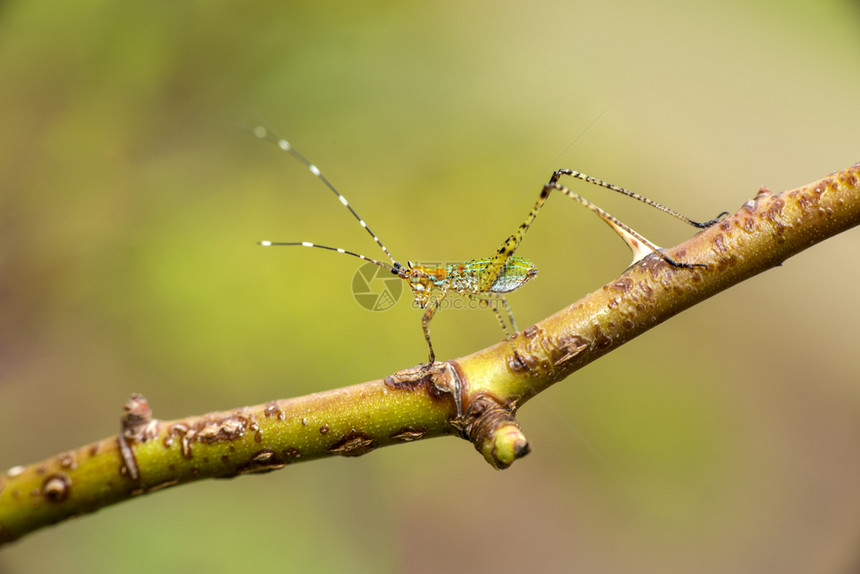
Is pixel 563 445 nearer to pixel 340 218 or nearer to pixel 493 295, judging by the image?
pixel 493 295

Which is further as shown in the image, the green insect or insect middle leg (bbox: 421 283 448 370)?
the green insect

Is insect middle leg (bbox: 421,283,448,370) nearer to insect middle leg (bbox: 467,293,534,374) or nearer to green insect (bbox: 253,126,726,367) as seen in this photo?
green insect (bbox: 253,126,726,367)

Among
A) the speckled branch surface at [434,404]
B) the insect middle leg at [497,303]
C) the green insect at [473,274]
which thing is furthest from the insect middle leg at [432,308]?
the speckled branch surface at [434,404]

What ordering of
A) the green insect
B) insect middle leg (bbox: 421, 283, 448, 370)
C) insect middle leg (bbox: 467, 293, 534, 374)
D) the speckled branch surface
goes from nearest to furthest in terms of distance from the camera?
the speckled branch surface < insect middle leg (bbox: 467, 293, 534, 374) < insect middle leg (bbox: 421, 283, 448, 370) < the green insect

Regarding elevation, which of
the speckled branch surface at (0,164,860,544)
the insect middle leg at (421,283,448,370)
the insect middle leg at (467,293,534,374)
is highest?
the insect middle leg at (421,283,448,370)

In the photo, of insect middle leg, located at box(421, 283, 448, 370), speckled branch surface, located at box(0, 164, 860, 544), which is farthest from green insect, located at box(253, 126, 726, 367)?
speckled branch surface, located at box(0, 164, 860, 544)

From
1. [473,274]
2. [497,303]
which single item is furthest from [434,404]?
[473,274]

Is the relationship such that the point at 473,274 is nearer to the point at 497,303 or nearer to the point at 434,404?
the point at 497,303

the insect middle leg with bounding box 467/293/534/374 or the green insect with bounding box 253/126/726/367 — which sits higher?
the green insect with bounding box 253/126/726/367

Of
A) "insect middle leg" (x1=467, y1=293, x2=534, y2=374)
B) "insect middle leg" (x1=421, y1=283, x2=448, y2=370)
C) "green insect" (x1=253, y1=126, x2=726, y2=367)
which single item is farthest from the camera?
"green insect" (x1=253, y1=126, x2=726, y2=367)
